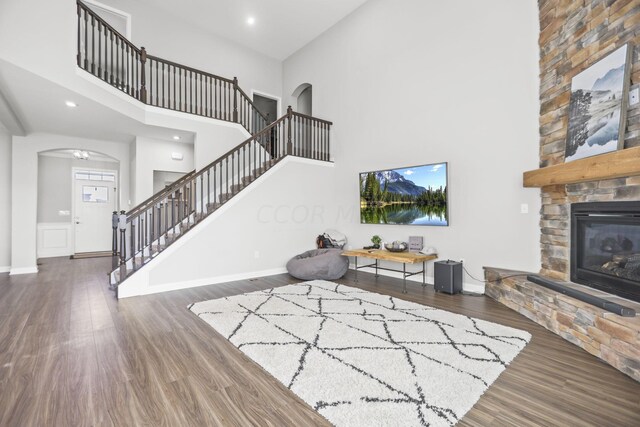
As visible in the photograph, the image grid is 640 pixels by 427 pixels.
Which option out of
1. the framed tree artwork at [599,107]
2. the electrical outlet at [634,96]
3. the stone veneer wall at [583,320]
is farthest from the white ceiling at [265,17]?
the stone veneer wall at [583,320]

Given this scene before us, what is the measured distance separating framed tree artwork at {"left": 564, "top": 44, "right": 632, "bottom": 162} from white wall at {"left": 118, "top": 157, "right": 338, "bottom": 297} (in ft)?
13.6

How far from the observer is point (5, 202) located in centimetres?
573

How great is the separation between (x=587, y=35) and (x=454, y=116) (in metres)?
1.71

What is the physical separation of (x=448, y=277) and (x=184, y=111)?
544 centimetres

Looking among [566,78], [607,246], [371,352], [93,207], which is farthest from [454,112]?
[93,207]

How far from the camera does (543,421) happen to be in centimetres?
162

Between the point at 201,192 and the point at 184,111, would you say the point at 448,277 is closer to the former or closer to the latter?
the point at 201,192

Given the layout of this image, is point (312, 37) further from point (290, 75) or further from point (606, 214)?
point (606, 214)

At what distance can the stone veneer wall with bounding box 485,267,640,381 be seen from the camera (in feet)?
6.75

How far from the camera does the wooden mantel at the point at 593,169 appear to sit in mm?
2283

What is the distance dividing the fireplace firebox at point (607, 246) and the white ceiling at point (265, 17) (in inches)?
224

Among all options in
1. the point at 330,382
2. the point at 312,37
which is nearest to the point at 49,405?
the point at 330,382

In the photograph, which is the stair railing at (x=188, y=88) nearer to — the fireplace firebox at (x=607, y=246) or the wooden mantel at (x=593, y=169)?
the wooden mantel at (x=593, y=169)

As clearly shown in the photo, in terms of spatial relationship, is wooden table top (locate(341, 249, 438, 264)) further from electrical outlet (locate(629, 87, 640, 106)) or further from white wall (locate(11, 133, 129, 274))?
white wall (locate(11, 133, 129, 274))
